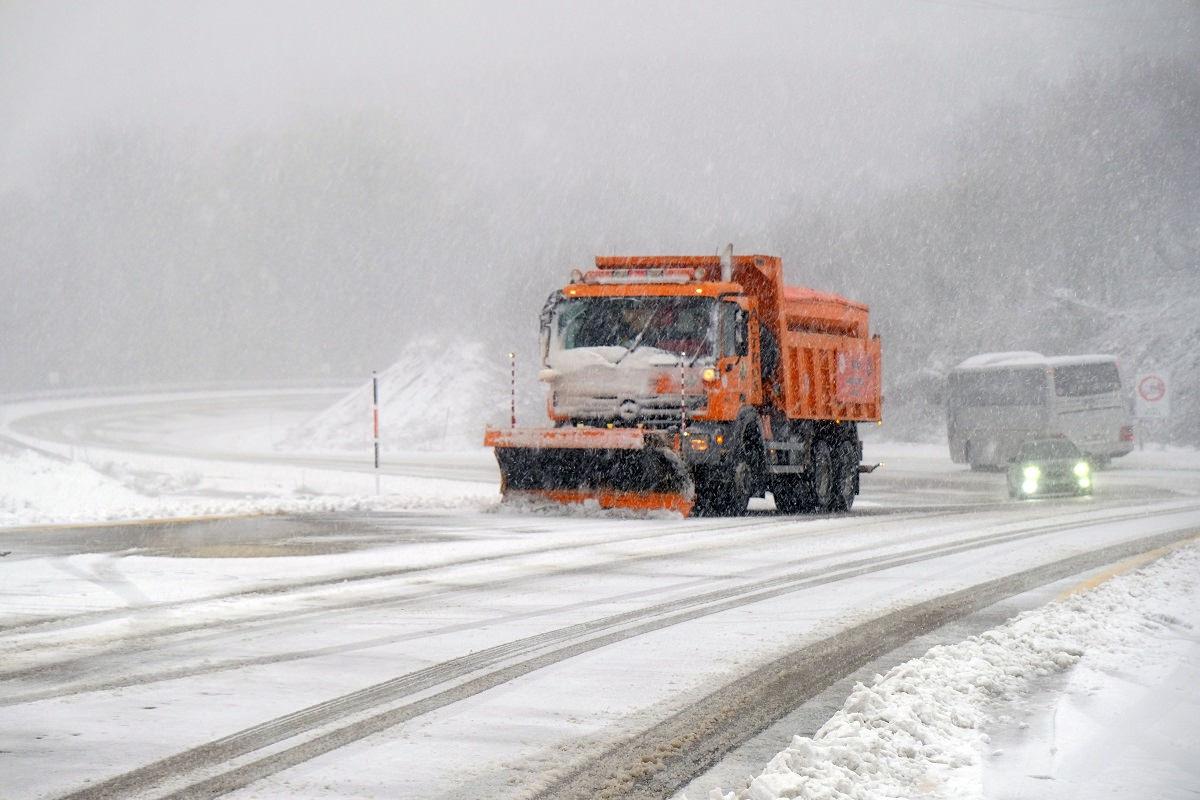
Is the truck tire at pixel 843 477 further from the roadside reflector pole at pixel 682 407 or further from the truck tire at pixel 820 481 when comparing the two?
the roadside reflector pole at pixel 682 407

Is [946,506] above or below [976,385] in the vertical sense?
below

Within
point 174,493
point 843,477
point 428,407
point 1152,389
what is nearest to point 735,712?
point 843,477

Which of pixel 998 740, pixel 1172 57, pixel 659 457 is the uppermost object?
pixel 1172 57

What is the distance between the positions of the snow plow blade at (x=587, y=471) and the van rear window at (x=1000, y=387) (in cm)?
1862

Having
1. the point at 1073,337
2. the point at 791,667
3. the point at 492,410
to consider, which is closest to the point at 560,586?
the point at 791,667

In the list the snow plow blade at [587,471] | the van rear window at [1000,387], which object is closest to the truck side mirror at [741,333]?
the snow plow blade at [587,471]

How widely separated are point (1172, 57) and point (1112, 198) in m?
7.63

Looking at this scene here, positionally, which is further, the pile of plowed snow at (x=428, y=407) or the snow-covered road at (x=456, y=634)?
the pile of plowed snow at (x=428, y=407)

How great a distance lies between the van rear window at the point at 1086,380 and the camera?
34.0 metres

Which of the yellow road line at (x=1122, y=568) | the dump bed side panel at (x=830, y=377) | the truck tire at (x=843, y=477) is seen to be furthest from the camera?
the truck tire at (x=843, y=477)

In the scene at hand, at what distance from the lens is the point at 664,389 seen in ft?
57.4

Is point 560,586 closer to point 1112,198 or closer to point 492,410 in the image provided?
point 492,410

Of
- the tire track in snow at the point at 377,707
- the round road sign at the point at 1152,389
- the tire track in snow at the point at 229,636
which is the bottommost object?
the tire track in snow at the point at 377,707

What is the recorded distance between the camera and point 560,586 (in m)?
10.5
